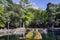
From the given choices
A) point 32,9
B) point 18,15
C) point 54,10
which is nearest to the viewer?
point 18,15

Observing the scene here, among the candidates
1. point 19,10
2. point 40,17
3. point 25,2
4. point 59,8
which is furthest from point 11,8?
point 59,8

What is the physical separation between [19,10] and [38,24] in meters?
8.28

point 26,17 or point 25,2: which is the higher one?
point 25,2

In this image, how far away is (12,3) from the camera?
63.3m

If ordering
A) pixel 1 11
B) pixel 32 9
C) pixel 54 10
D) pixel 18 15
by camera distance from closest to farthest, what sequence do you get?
1. pixel 1 11
2. pixel 18 15
3. pixel 54 10
4. pixel 32 9

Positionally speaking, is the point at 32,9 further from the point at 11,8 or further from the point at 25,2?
the point at 11,8

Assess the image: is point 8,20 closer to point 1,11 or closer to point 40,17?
point 1,11

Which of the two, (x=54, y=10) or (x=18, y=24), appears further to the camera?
(x=54, y=10)

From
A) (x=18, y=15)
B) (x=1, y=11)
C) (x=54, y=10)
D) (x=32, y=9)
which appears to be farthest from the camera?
(x=32, y=9)

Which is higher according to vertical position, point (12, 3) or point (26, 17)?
point (12, 3)

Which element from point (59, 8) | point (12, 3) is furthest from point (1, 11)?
point (59, 8)

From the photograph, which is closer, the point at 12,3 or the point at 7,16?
the point at 7,16

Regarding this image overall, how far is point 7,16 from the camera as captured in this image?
54.6 metres

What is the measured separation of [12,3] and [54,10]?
13686 millimetres
